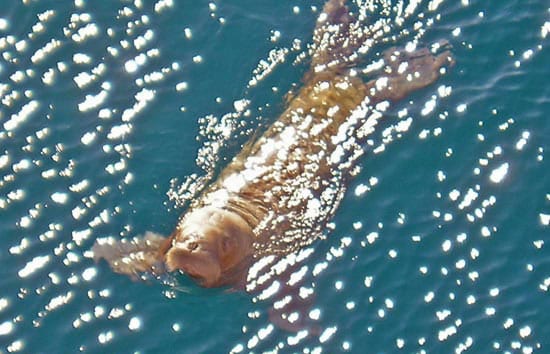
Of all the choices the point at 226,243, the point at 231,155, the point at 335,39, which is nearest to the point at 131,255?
the point at 226,243

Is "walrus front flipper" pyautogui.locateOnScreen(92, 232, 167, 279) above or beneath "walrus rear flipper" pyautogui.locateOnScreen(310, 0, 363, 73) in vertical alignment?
beneath

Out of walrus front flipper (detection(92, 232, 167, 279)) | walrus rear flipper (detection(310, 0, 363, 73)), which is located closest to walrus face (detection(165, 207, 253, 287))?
walrus front flipper (detection(92, 232, 167, 279))

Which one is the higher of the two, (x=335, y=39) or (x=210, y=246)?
(x=335, y=39)

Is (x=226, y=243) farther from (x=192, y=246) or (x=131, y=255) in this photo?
(x=131, y=255)

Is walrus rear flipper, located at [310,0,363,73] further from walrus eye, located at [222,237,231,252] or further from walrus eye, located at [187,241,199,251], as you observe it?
walrus eye, located at [187,241,199,251]

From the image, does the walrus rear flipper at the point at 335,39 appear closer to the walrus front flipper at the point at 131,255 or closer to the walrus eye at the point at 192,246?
the walrus eye at the point at 192,246

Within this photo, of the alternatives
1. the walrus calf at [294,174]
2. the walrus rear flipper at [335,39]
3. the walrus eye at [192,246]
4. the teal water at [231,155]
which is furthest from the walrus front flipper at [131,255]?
the walrus rear flipper at [335,39]
